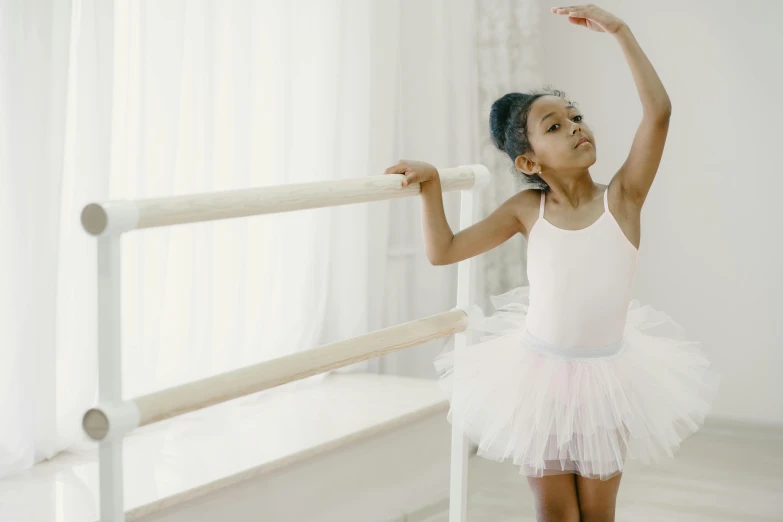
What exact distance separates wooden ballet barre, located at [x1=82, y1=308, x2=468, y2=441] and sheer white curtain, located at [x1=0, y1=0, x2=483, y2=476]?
76cm

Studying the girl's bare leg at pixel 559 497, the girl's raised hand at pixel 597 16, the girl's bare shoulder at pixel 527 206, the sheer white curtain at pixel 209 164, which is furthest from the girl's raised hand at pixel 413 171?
the sheer white curtain at pixel 209 164

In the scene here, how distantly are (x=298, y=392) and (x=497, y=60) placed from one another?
50.8 inches

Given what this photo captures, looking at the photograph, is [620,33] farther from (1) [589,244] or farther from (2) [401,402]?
(2) [401,402]

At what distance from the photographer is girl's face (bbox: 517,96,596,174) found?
1.50m

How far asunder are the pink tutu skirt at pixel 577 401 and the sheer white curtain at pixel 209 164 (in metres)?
0.82

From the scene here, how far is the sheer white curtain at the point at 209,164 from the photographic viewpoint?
1764 mm

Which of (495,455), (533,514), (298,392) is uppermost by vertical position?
(495,455)

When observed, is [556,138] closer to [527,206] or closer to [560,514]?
[527,206]

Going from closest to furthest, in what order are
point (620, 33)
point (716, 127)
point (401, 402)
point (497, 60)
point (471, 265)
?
point (620, 33)
point (471, 265)
point (401, 402)
point (497, 60)
point (716, 127)

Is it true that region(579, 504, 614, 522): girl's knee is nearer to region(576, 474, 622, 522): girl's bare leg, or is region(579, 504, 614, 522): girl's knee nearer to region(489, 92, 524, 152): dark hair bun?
region(576, 474, 622, 522): girl's bare leg

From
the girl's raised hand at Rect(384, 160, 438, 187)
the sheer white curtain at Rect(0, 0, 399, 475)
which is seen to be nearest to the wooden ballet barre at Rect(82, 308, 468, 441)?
the girl's raised hand at Rect(384, 160, 438, 187)

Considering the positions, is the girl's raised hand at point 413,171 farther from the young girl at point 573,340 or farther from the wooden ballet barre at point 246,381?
the wooden ballet barre at point 246,381

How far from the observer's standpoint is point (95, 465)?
182 centimetres

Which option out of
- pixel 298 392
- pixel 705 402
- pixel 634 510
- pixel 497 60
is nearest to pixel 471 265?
pixel 705 402
